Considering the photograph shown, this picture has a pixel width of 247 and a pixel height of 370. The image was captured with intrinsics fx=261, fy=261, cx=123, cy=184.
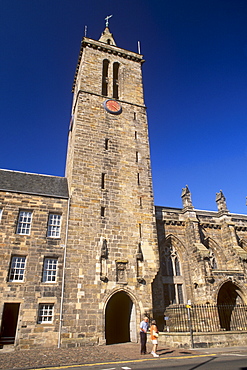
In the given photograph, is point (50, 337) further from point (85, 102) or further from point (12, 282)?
point (85, 102)

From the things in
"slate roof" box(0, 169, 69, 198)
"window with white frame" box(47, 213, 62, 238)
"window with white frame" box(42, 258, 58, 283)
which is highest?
"slate roof" box(0, 169, 69, 198)

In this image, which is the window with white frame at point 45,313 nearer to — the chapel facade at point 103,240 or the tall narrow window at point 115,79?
the chapel facade at point 103,240

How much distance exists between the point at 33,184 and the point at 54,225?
11.4 ft

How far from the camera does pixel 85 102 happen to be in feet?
69.8

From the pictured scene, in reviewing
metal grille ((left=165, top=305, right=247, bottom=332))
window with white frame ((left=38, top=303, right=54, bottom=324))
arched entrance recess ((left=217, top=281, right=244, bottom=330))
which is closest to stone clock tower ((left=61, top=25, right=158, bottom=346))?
window with white frame ((left=38, top=303, right=54, bottom=324))

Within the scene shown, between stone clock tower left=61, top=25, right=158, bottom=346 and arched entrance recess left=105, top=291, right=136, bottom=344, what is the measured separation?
6 centimetres

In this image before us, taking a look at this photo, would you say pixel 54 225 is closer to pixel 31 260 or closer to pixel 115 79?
pixel 31 260

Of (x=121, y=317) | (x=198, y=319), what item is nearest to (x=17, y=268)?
(x=121, y=317)

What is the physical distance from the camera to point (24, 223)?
1628cm

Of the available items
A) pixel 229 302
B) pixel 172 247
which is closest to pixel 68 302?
pixel 172 247

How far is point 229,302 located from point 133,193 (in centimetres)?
1113

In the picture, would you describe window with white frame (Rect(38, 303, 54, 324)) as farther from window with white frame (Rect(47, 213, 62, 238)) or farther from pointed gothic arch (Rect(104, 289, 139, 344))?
window with white frame (Rect(47, 213, 62, 238))

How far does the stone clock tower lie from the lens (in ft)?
49.8

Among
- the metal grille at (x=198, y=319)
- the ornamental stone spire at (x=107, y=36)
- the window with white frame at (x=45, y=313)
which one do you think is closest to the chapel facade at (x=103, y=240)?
the window with white frame at (x=45, y=313)
